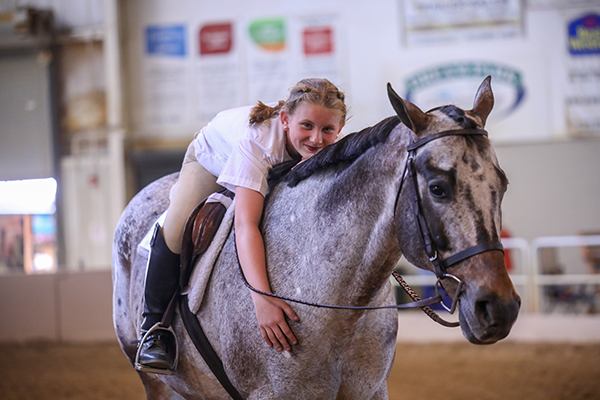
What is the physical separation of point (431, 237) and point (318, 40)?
7.77 meters

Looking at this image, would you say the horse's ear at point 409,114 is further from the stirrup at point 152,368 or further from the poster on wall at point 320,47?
the poster on wall at point 320,47

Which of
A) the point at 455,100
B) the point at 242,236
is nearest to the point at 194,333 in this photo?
the point at 242,236

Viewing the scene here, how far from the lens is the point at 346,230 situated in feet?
4.81

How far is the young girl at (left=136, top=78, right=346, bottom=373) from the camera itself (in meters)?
1.55

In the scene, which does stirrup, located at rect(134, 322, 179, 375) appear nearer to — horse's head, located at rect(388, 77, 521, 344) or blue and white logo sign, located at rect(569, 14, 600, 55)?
horse's head, located at rect(388, 77, 521, 344)

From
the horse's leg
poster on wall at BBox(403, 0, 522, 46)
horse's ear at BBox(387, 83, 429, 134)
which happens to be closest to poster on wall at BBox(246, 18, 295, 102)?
poster on wall at BBox(403, 0, 522, 46)

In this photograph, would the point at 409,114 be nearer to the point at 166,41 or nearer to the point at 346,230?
the point at 346,230

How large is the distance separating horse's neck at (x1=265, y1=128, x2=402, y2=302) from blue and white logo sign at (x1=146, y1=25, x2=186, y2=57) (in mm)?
7802

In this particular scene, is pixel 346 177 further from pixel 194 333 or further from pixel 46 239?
pixel 46 239

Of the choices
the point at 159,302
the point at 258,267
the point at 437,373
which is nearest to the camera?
the point at 258,267

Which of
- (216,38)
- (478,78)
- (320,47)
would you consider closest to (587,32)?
(478,78)

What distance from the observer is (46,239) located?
8375 millimetres

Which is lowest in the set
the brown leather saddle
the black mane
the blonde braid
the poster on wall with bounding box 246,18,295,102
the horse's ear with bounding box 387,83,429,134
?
the brown leather saddle

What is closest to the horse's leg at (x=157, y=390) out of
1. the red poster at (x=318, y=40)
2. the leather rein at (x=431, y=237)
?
the leather rein at (x=431, y=237)
